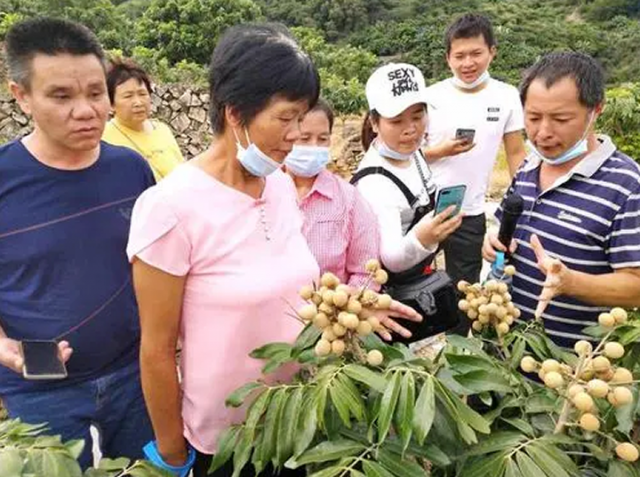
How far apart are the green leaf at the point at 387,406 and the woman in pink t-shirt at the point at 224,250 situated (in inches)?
17.2

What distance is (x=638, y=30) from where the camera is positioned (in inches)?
1168

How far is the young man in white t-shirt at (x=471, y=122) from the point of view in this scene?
281 cm

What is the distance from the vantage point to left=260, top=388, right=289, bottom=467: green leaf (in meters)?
0.99

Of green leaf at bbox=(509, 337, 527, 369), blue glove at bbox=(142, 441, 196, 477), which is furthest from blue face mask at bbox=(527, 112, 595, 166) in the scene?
blue glove at bbox=(142, 441, 196, 477)

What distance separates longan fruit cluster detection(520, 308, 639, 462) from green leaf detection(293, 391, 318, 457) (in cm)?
→ 35

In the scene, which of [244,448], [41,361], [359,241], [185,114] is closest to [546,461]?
[244,448]

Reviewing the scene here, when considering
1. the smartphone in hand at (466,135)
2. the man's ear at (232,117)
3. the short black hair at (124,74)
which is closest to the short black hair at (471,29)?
the smartphone in hand at (466,135)

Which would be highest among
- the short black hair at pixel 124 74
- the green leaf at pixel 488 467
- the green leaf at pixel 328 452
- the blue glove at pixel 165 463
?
the short black hair at pixel 124 74

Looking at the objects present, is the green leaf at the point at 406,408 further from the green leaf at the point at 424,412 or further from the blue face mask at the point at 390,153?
the blue face mask at the point at 390,153

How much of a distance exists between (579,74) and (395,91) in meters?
0.57

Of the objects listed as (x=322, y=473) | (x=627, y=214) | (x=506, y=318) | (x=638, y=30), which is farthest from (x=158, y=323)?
(x=638, y=30)

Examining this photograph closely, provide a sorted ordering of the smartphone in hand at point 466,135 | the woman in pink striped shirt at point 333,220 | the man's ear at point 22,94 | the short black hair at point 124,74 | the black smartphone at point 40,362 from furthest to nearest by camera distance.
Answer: the short black hair at point 124,74 → the smartphone in hand at point 466,135 → the woman in pink striped shirt at point 333,220 → the man's ear at point 22,94 → the black smartphone at point 40,362

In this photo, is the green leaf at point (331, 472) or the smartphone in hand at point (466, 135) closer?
the green leaf at point (331, 472)

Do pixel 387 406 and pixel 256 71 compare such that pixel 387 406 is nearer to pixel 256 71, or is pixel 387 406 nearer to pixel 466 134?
pixel 256 71
